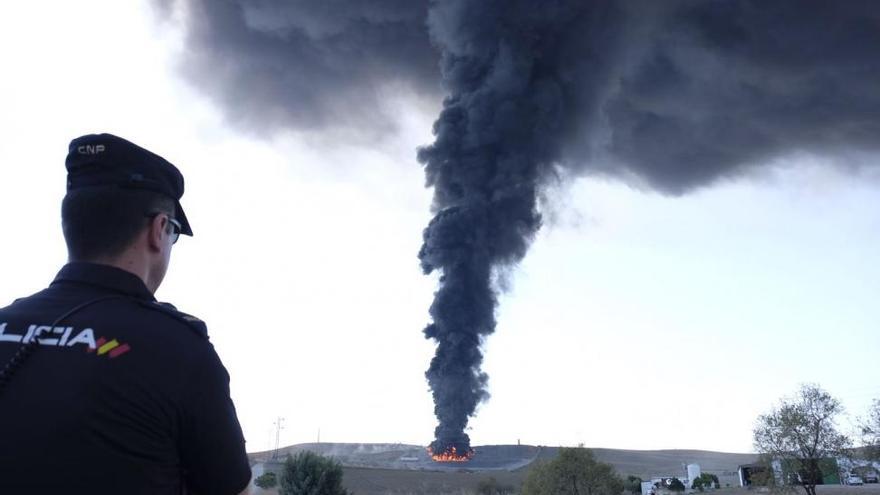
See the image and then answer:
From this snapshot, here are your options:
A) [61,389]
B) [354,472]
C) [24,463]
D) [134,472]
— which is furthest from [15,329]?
[354,472]

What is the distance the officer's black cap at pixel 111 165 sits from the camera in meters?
2.21

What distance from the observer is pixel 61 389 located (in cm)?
177

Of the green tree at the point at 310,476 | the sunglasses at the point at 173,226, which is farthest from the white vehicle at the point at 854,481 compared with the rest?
the sunglasses at the point at 173,226

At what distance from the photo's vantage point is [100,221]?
2176mm

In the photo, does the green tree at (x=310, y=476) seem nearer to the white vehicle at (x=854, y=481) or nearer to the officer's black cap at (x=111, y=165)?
the officer's black cap at (x=111, y=165)

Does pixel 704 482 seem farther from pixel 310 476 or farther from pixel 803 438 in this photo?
pixel 310 476

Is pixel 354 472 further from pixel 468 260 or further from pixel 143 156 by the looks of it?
pixel 143 156

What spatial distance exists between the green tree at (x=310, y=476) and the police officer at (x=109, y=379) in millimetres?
13469

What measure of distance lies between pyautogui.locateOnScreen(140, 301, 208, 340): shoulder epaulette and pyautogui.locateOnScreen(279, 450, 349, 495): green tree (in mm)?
13559

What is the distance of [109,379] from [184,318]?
0.87ft

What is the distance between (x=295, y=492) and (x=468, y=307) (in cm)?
7998

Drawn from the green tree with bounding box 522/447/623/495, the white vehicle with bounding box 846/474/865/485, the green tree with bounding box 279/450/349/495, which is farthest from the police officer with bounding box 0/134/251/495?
the white vehicle with bounding box 846/474/865/485

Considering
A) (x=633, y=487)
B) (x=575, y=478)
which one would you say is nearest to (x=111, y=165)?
(x=575, y=478)

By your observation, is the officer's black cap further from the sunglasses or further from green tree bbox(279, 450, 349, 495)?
green tree bbox(279, 450, 349, 495)
